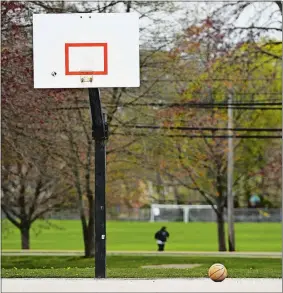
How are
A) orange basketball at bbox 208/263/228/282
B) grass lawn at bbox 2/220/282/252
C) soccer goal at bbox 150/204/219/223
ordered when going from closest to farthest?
orange basketball at bbox 208/263/228/282 < grass lawn at bbox 2/220/282/252 < soccer goal at bbox 150/204/219/223

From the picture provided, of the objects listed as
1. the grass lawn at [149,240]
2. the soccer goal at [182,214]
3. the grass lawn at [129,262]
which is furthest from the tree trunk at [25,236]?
the soccer goal at [182,214]

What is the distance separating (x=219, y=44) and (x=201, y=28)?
926 mm

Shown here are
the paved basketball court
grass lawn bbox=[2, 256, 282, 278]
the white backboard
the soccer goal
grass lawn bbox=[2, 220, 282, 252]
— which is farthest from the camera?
the soccer goal

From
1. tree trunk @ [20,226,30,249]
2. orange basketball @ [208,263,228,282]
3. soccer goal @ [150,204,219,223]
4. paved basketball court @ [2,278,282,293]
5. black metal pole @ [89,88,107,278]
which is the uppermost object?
black metal pole @ [89,88,107,278]

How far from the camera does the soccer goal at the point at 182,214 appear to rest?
85.8 meters

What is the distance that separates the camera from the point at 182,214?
290ft

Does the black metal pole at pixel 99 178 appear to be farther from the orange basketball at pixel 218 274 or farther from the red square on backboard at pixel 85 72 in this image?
the orange basketball at pixel 218 274

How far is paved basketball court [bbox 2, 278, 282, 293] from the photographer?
44.8ft

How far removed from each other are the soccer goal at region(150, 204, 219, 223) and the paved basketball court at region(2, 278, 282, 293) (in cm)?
6915

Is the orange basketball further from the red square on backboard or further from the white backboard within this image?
the red square on backboard

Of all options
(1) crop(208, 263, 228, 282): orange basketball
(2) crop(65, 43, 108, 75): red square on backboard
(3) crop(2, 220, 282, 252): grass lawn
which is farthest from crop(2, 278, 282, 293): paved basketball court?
(3) crop(2, 220, 282, 252): grass lawn

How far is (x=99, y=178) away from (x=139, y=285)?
2.08 m

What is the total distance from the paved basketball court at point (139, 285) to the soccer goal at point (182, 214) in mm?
69152

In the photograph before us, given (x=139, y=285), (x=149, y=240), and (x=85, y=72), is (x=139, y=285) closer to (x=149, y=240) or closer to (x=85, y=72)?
(x=85, y=72)
